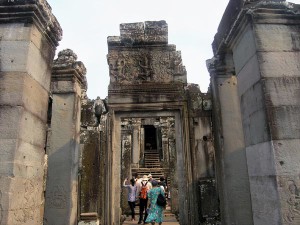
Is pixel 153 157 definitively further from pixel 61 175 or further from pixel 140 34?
pixel 61 175

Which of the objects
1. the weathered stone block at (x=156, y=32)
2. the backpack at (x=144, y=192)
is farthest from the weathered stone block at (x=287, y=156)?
the backpack at (x=144, y=192)

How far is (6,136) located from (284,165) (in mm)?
3044

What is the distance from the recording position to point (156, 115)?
807 centimetres

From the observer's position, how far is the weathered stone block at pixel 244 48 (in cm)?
349

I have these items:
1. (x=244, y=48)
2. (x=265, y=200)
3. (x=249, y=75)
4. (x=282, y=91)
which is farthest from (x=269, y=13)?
(x=265, y=200)

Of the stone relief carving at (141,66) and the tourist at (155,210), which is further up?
the stone relief carving at (141,66)

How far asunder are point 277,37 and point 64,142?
4.69 meters

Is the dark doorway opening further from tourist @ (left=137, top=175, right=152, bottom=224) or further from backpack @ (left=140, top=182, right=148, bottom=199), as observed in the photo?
backpack @ (left=140, top=182, right=148, bottom=199)

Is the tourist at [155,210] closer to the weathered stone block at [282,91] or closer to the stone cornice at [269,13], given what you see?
the weathered stone block at [282,91]

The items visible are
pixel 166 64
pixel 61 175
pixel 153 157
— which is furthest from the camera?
pixel 153 157

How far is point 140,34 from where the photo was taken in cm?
850

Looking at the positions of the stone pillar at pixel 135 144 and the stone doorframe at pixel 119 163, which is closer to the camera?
the stone doorframe at pixel 119 163

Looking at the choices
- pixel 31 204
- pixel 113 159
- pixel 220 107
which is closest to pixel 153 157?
pixel 113 159

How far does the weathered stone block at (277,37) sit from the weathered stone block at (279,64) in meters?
0.08
